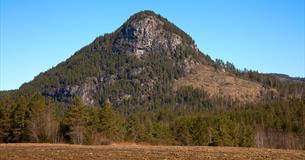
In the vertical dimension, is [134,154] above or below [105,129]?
below

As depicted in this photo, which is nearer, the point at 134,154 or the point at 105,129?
the point at 134,154

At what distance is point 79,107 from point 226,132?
39822 mm

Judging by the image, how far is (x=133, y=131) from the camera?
132m

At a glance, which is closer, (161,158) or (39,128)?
(161,158)

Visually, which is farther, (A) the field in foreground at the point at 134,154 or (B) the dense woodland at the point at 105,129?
(B) the dense woodland at the point at 105,129

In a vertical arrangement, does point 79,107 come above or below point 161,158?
above

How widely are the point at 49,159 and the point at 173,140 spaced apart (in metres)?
94.5

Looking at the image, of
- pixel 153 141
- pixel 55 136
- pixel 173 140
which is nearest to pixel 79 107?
pixel 55 136

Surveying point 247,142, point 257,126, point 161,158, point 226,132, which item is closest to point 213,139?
point 226,132

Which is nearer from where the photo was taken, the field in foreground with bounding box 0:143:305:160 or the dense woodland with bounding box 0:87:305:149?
the field in foreground with bounding box 0:143:305:160

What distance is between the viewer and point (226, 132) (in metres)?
119

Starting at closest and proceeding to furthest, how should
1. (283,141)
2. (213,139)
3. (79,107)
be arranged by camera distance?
1. (79,107)
2. (213,139)
3. (283,141)

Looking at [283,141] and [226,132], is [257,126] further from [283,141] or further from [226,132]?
[226,132]

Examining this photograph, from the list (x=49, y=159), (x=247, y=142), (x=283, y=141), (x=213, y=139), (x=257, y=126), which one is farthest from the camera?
(x=257, y=126)
